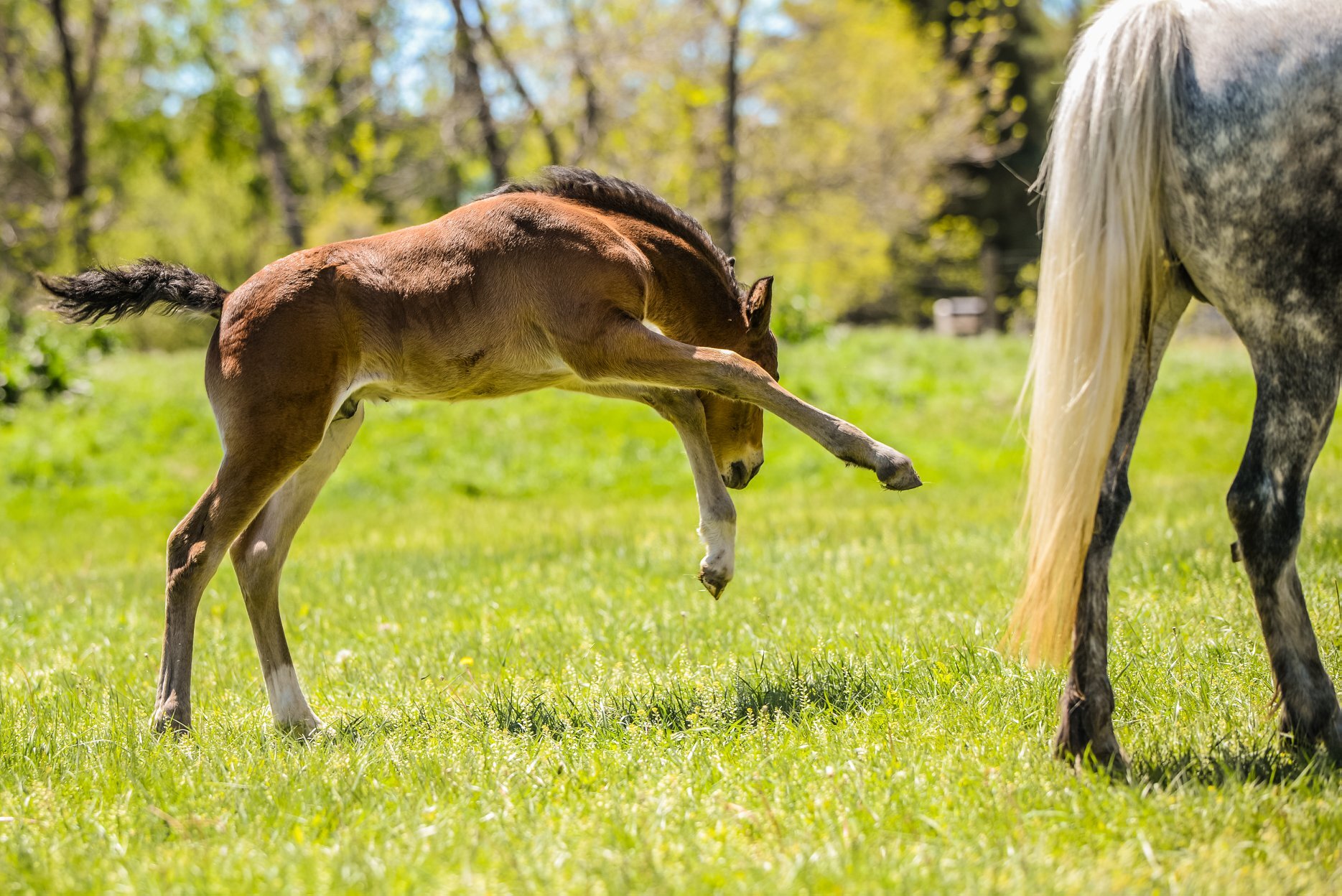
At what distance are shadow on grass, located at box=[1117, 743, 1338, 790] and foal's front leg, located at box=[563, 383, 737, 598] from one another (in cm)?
160

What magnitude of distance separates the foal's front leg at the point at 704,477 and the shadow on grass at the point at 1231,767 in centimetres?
160

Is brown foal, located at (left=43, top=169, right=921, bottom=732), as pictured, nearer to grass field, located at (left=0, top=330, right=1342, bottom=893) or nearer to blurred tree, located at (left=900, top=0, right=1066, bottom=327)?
grass field, located at (left=0, top=330, right=1342, bottom=893)

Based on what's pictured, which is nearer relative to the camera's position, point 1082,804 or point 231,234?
point 1082,804

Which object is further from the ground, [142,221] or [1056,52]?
[1056,52]

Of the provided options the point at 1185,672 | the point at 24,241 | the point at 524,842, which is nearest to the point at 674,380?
the point at 524,842

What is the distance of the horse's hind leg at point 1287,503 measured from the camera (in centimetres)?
301

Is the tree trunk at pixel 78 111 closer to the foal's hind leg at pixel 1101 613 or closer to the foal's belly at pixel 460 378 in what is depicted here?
the foal's belly at pixel 460 378

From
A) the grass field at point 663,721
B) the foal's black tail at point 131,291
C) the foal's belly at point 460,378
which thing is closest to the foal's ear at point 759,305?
the foal's belly at point 460,378

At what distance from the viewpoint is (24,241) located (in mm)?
18906

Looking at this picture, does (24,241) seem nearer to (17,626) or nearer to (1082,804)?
(17,626)

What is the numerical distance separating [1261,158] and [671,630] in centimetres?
316

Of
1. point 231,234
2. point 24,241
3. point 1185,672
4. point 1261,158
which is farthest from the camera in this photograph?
point 231,234

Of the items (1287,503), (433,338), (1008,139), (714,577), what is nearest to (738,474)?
(714,577)

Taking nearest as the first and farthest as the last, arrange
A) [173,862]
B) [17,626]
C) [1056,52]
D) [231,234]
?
[173,862]
[17,626]
[231,234]
[1056,52]
